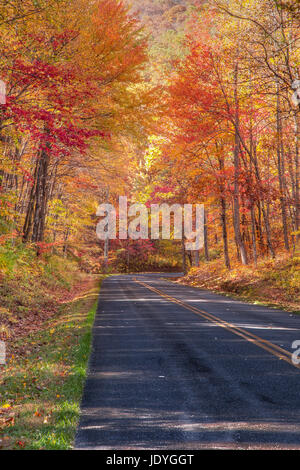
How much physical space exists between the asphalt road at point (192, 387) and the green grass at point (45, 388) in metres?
0.21

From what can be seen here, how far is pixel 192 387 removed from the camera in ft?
20.9

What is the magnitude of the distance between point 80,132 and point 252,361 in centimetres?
880

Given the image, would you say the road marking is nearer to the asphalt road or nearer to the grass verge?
the asphalt road

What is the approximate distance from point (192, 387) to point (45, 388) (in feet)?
7.57

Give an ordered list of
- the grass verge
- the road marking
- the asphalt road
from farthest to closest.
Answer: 1. the grass verge
2. the road marking
3. the asphalt road

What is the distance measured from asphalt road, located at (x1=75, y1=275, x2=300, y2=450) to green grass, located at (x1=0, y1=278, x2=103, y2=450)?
0.21m

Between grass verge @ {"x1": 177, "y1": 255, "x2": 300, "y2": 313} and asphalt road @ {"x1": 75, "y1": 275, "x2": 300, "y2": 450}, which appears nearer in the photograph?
asphalt road @ {"x1": 75, "y1": 275, "x2": 300, "y2": 450}

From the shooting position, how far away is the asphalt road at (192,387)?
462 cm

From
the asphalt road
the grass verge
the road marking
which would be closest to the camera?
the asphalt road

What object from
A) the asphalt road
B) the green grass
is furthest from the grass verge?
the green grass

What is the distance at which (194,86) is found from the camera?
2216 centimetres

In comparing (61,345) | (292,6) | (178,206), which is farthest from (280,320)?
(178,206)

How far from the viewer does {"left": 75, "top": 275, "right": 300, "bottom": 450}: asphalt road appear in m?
4.62

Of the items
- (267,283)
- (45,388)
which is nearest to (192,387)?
(45,388)
